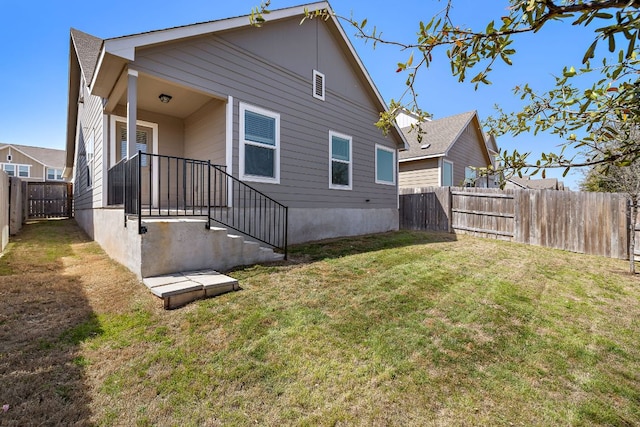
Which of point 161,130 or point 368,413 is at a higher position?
point 161,130

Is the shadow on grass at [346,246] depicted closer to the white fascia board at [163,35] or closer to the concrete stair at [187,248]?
the concrete stair at [187,248]

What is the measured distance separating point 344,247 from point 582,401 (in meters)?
5.10

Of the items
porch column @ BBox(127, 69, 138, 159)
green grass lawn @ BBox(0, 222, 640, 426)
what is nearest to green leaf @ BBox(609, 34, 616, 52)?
green grass lawn @ BBox(0, 222, 640, 426)

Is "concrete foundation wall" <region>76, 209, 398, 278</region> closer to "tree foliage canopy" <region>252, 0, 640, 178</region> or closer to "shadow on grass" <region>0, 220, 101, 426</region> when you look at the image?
"shadow on grass" <region>0, 220, 101, 426</region>

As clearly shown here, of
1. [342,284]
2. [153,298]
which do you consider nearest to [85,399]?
[153,298]

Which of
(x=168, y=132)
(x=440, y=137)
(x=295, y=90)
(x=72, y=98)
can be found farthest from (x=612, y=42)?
(x=72, y=98)

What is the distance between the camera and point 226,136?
6.15 m

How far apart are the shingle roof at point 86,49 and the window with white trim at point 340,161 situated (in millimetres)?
6061

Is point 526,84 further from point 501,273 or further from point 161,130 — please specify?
point 161,130

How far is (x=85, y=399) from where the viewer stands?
2072mm

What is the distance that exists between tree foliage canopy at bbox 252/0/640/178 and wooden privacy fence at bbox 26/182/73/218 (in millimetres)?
17751

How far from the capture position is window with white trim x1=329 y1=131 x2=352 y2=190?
28.0 feet

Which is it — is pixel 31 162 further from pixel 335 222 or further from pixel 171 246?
pixel 171 246

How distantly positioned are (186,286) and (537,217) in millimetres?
9297
